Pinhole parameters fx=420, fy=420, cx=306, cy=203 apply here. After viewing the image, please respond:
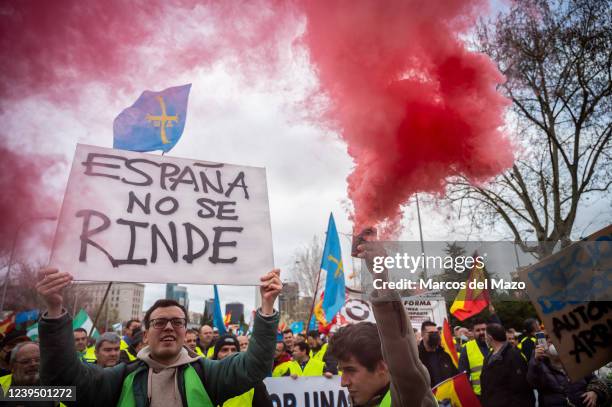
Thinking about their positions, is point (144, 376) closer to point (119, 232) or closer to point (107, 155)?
point (119, 232)

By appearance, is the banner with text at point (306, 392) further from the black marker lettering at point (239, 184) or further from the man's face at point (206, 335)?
the man's face at point (206, 335)

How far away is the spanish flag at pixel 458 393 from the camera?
419 cm

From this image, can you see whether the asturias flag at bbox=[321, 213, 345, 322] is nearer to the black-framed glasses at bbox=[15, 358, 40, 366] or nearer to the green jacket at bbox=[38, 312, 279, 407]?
the black-framed glasses at bbox=[15, 358, 40, 366]

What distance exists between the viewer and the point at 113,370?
7.72ft

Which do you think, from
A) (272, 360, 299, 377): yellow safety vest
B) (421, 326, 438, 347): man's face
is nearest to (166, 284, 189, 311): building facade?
(272, 360, 299, 377): yellow safety vest

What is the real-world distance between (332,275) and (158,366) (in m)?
6.31

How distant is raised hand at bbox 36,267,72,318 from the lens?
2135 millimetres

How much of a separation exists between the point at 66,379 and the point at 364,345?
1563 millimetres

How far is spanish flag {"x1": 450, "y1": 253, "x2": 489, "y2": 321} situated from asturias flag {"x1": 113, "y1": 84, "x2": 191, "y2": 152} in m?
7.89

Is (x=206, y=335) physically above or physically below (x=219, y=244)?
below

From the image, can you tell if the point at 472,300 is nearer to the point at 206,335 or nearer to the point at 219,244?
the point at 206,335

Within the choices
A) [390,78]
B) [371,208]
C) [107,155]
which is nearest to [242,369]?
[107,155]

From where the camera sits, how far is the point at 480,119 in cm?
638

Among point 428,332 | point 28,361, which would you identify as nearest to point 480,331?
point 428,332
